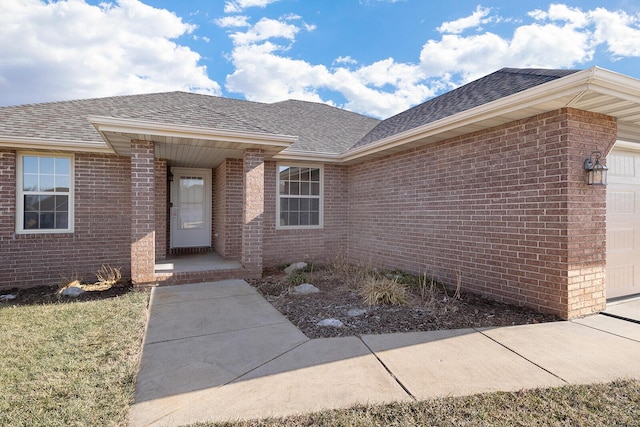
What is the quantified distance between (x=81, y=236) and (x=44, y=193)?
1.21 m

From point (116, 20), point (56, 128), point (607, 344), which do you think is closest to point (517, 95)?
point (607, 344)

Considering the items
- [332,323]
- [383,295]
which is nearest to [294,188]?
[383,295]

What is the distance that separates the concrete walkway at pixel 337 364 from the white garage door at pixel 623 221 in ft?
4.71

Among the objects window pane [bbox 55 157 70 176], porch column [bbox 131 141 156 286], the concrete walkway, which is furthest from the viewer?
window pane [bbox 55 157 70 176]

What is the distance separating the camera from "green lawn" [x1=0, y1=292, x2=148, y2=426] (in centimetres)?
240

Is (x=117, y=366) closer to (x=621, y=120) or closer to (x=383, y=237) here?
(x=383, y=237)

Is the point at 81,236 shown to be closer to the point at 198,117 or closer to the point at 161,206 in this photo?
the point at 161,206

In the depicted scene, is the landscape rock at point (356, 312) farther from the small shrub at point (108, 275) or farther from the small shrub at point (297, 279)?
the small shrub at point (108, 275)

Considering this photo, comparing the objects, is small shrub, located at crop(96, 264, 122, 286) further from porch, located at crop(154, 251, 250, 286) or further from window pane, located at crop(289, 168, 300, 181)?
window pane, located at crop(289, 168, 300, 181)

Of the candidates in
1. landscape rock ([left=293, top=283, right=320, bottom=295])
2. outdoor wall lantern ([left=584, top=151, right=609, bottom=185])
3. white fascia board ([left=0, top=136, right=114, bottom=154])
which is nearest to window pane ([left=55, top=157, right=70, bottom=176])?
white fascia board ([left=0, top=136, right=114, bottom=154])

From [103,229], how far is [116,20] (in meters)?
4.92

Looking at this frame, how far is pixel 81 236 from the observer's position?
24.7ft

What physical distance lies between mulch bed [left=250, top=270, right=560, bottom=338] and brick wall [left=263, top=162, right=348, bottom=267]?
278cm

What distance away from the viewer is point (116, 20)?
24.6ft
